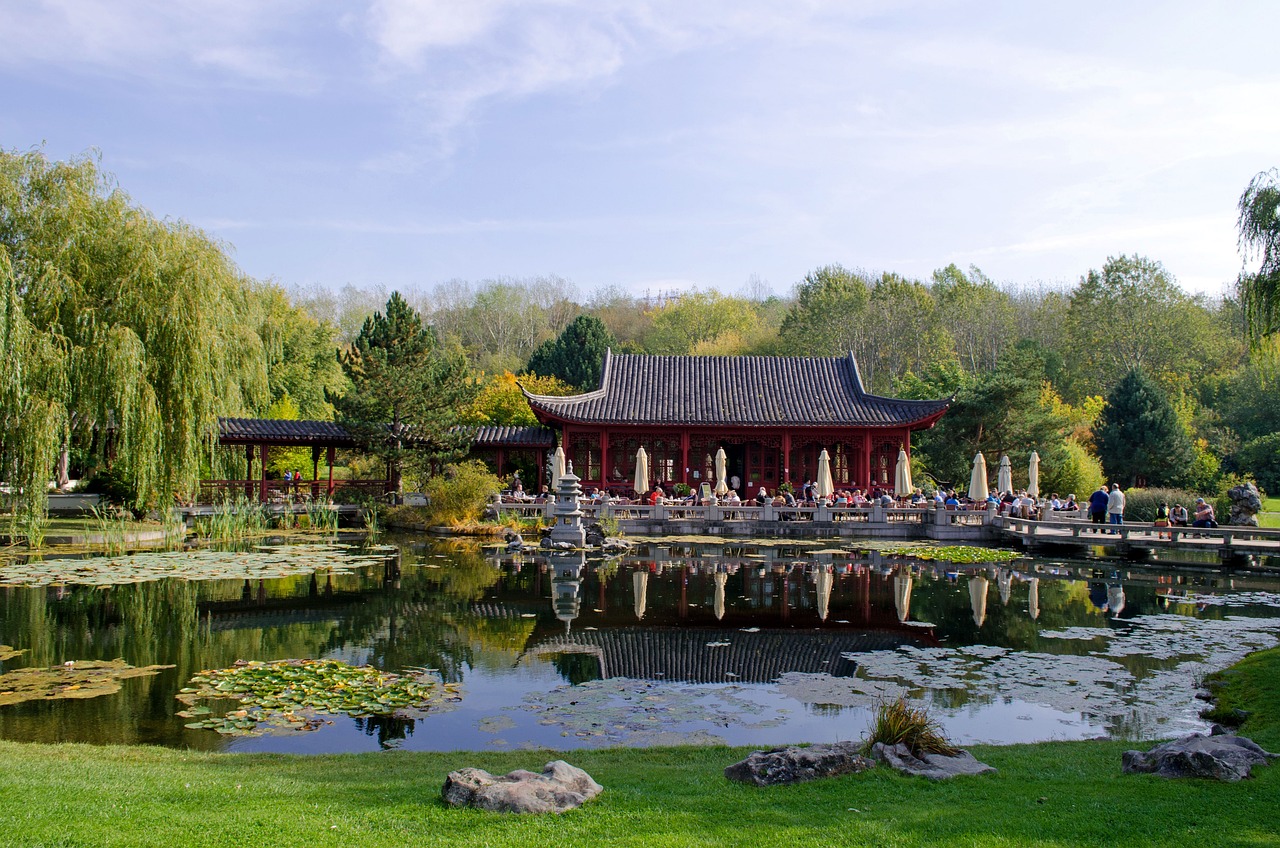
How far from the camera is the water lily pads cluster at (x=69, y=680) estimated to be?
8578 millimetres

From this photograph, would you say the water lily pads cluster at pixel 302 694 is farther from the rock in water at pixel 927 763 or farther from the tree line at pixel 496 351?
the tree line at pixel 496 351

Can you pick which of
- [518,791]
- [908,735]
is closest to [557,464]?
[908,735]

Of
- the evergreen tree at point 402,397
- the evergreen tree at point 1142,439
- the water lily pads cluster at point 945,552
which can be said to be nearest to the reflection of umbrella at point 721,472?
the water lily pads cluster at point 945,552

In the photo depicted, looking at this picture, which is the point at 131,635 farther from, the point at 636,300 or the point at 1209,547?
the point at 636,300

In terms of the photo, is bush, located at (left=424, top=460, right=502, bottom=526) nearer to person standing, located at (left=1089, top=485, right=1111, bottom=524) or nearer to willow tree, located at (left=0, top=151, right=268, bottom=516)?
willow tree, located at (left=0, top=151, right=268, bottom=516)

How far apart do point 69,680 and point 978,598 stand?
1242cm

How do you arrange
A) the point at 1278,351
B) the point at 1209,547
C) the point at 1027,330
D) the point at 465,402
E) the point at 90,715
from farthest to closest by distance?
the point at 1027,330 → the point at 465,402 → the point at 1209,547 → the point at 1278,351 → the point at 90,715

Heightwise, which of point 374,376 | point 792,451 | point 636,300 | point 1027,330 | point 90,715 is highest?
point 636,300

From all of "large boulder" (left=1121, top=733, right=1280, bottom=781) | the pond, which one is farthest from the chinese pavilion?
"large boulder" (left=1121, top=733, right=1280, bottom=781)

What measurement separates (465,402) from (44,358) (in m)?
13.4

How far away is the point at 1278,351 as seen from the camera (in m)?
11.0

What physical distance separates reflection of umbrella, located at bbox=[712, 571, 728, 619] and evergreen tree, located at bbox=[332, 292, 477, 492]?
13.5 meters

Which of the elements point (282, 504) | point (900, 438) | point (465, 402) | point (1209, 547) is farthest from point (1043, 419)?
point (282, 504)

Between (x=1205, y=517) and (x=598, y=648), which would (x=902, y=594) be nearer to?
(x=598, y=648)
